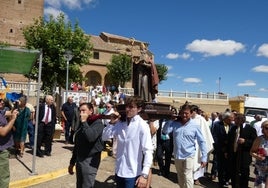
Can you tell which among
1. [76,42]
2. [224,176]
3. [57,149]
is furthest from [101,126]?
[76,42]

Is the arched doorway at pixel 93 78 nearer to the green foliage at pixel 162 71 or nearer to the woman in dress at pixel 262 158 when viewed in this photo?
the green foliage at pixel 162 71

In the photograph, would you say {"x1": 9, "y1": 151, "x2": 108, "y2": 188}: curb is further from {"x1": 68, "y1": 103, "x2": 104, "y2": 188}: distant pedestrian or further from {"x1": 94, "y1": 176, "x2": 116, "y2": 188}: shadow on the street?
{"x1": 68, "y1": 103, "x2": 104, "y2": 188}: distant pedestrian

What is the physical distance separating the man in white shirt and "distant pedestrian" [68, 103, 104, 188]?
57 cm

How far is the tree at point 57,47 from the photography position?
102 ft

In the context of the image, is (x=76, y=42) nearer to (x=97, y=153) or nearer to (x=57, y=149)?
(x=57, y=149)

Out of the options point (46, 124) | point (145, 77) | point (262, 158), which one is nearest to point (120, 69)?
point (46, 124)

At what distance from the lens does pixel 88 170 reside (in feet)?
17.1

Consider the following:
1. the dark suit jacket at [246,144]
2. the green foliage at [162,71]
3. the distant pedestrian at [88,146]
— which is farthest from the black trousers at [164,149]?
the green foliage at [162,71]

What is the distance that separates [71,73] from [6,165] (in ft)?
84.4

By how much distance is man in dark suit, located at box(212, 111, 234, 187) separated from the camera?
9539 millimetres

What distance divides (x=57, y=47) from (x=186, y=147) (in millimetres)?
26856

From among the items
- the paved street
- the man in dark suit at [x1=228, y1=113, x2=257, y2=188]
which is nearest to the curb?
the paved street

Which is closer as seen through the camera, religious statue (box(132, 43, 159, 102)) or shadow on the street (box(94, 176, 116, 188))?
shadow on the street (box(94, 176, 116, 188))

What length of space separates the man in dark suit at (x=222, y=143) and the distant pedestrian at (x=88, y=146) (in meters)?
5.01
